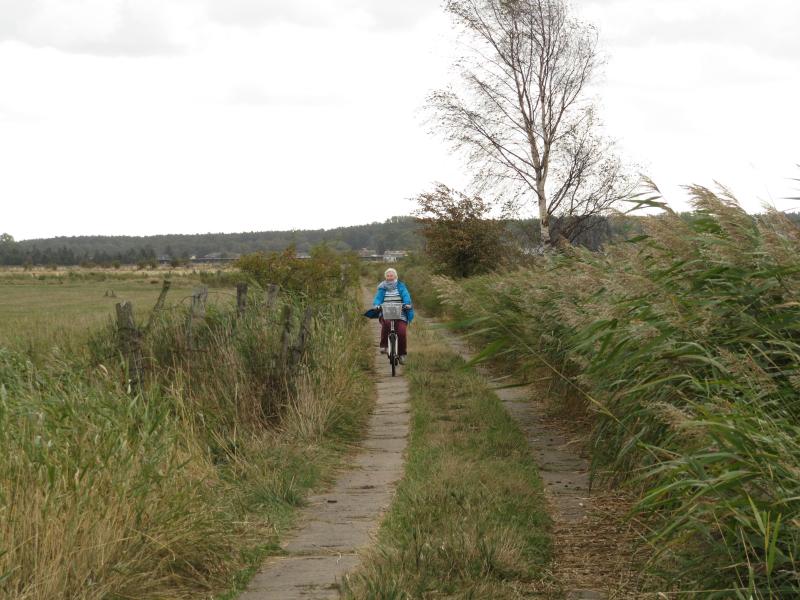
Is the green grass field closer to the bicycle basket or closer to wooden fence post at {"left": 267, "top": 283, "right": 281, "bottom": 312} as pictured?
wooden fence post at {"left": 267, "top": 283, "right": 281, "bottom": 312}

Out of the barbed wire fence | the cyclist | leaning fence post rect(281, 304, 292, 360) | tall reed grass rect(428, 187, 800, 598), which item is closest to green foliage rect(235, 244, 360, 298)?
the cyclist

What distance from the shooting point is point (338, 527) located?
6.71 metres

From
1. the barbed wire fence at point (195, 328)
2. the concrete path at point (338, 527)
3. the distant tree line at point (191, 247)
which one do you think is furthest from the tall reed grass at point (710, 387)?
the distant tree line at point (191, 247)

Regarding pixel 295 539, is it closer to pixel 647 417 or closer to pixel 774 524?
pixel 647 417

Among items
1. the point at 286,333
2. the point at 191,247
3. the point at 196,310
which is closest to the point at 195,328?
the point at 196,310

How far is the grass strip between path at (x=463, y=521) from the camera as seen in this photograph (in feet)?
16.1

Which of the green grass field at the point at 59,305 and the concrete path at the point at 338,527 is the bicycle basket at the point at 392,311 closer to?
the concrete path at the point at 338,527

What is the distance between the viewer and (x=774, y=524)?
3164 millimetres

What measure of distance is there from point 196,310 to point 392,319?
562 cm

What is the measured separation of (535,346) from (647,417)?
368cm

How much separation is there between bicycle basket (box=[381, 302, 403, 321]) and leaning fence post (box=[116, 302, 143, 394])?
6.67m

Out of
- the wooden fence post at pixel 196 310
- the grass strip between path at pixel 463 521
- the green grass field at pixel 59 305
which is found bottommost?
the green grass field at pixel 59 305

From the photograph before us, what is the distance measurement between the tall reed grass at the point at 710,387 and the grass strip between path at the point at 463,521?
2.53ft

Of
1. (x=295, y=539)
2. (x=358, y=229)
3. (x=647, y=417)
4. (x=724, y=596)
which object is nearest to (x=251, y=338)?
(x=295, y=539)
